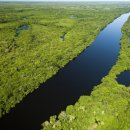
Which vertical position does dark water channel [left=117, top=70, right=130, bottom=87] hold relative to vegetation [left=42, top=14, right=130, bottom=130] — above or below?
above

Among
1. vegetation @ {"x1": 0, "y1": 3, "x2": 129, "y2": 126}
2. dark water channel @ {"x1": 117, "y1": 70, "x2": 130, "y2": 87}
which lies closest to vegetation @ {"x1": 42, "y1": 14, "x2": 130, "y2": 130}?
vegetation @ {"x1": 0, "y1": 3, "x2": 129, "y2": 126}

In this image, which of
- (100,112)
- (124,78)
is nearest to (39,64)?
(124,78)

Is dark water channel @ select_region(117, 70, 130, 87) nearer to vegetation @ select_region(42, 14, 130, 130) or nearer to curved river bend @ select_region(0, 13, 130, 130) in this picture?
vegetation @ select_region(42, 14, 130, 130)

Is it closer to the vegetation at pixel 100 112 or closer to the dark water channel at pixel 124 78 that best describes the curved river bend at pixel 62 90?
the vegetation at pixel 100 112

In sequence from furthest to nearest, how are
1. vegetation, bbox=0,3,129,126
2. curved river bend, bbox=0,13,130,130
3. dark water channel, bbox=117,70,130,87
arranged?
1. dark water channel, bbox=117,70,130,87
2. vegetation, bbox=0,3,129,126
3. curved river bend, bbox=0,13,130,130

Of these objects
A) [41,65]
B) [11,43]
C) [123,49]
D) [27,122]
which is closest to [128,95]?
[27,122]

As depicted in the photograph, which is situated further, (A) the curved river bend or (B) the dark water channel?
(B) the dark water channel

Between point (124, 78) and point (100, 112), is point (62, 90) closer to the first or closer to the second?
point (100, 112)
